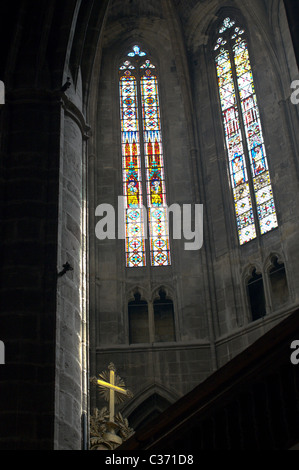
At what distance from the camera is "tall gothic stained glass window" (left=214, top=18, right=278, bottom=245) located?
1584 cm

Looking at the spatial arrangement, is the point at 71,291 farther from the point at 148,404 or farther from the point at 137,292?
the point at 137,292

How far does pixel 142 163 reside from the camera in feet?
57.7

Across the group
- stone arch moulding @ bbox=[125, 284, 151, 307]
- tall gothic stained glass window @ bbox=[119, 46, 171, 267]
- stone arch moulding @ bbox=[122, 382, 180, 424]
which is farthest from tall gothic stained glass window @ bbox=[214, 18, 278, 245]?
stone arch moulding @ bbox=[122, 382, 180, 424]

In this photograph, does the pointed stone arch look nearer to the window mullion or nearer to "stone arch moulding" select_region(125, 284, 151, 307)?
"stone arch moulding" select_region(125, 284, 151, 307)

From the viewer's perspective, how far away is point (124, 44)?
62.5 ft

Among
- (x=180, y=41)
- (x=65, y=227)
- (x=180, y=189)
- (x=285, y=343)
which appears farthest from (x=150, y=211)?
(x=285, y=343)

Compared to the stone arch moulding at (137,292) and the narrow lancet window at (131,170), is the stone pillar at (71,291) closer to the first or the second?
the stone arch moulding at (137,292)

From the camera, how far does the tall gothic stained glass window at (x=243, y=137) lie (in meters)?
15.8

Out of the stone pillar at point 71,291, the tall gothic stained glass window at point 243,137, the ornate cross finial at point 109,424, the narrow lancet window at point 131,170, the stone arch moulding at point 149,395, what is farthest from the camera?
the narrow lancet window at point 131,170

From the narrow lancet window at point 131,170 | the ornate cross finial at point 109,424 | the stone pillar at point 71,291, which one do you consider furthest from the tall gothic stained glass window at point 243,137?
the stone pillar at point 71,291

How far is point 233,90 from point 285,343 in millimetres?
13953

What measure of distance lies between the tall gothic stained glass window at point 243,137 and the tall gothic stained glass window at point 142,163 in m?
1.69

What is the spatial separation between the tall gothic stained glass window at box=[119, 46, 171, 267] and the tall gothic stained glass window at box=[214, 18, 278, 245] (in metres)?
1.69
